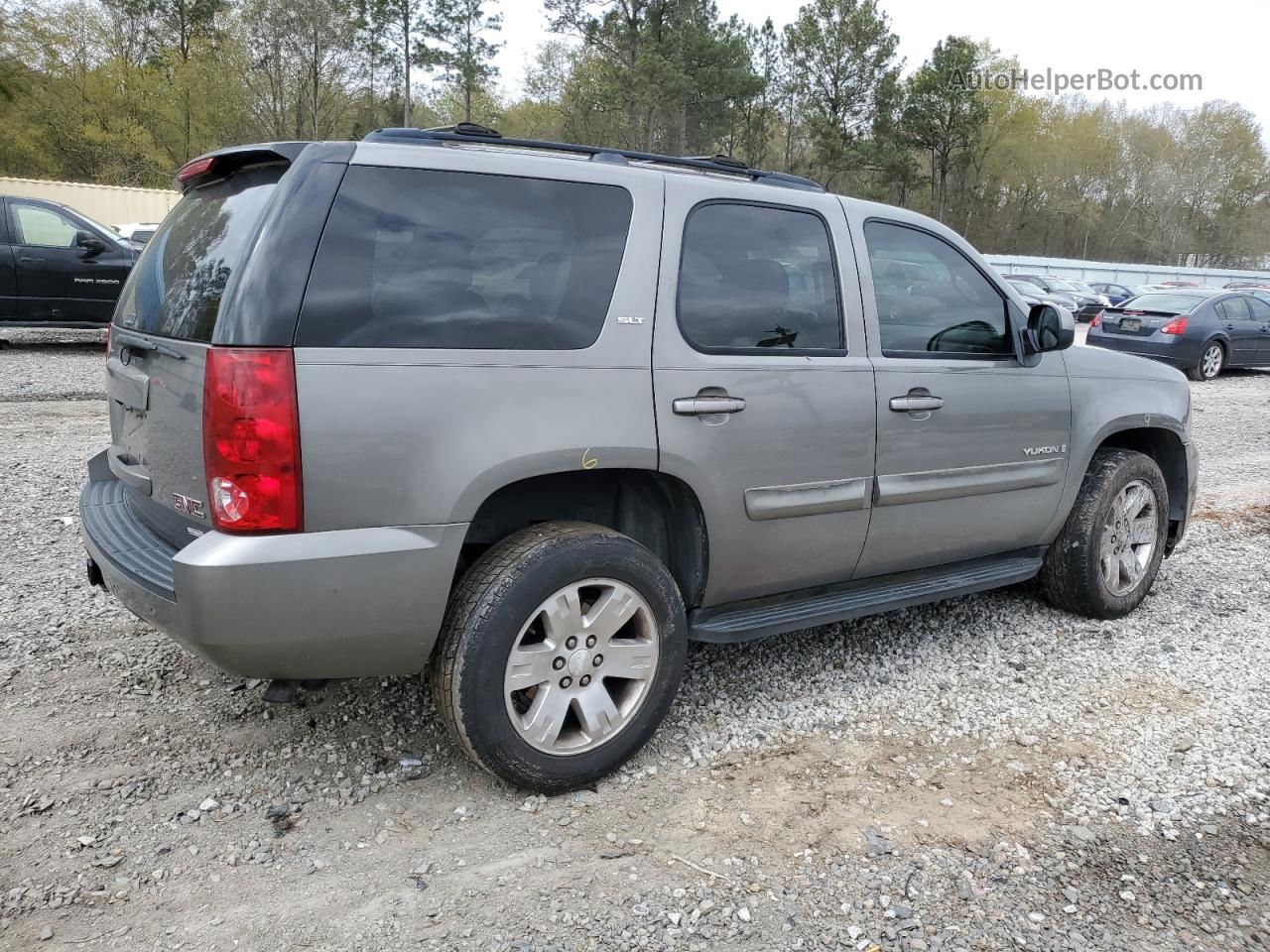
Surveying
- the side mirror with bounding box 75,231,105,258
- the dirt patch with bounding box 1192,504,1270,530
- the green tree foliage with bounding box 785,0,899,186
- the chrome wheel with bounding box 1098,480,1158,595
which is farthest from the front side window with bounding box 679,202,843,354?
the green tree foliage with bounding box 785,0,899,186

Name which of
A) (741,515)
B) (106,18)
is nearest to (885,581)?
(741,515)

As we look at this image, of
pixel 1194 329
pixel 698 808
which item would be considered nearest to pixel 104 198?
pixel 1194 329

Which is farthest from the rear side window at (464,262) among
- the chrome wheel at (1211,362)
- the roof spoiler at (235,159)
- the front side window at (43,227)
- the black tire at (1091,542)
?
the chrome wheel at (1211,362)

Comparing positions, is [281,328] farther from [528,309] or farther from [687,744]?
[687,744]

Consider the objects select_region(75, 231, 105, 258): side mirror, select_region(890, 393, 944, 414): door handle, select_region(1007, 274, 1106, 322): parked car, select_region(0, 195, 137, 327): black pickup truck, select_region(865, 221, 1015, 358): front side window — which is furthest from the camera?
select_region(1007, 274, 1106, 322): parked car

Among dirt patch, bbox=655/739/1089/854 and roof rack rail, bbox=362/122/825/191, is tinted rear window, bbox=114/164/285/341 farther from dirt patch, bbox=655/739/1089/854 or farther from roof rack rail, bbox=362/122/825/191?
dirt patch, bbox=655/739/1089/854

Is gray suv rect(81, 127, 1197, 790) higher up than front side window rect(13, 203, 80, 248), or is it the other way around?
front side window rect(13, 203, 80, 248)

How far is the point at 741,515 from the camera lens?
323 centimetres

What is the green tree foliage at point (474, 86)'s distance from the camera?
129ft

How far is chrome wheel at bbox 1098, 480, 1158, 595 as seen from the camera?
4523 millimetres

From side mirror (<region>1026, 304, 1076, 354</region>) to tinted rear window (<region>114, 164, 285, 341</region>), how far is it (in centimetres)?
292

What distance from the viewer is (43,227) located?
11250mm

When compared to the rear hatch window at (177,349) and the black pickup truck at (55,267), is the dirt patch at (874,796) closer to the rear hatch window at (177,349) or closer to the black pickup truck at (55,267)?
the rear hatch window at (177,349)

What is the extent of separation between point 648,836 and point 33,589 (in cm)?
320
